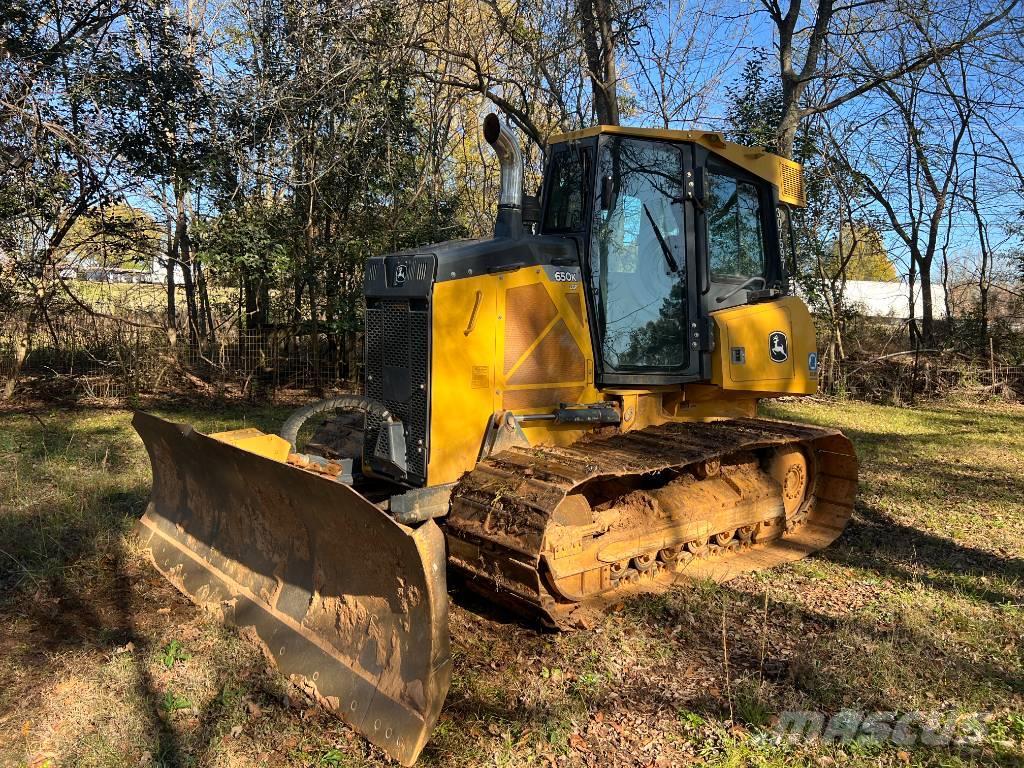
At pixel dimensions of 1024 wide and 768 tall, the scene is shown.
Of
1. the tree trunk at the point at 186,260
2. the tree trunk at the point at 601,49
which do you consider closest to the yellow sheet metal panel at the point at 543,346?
the tree trunk at the point at 601,49

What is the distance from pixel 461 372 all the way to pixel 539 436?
0.71 meters

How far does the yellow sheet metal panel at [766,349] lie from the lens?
4945 millimetres

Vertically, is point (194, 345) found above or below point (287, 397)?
above

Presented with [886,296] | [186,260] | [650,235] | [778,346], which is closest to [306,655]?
[650,235]

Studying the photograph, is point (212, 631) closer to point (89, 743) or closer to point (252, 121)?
point (89, 743)

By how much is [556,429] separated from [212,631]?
228cm

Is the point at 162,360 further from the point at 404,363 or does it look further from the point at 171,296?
the point at 404,363

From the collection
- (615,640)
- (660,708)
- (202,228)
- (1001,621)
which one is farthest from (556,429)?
(202,228)

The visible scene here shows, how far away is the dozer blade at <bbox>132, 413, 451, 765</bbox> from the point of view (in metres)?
2.87

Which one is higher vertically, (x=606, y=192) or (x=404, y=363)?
(x=606, y=192)

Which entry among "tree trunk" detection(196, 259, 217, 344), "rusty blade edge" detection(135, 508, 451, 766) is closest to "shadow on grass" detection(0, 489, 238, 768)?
"rusty blade edge" detection(135, 508, 451, 766)

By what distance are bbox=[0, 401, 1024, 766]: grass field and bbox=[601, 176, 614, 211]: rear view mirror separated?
2.44 metres

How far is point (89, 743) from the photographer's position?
2.92m

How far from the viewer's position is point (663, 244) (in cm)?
475
